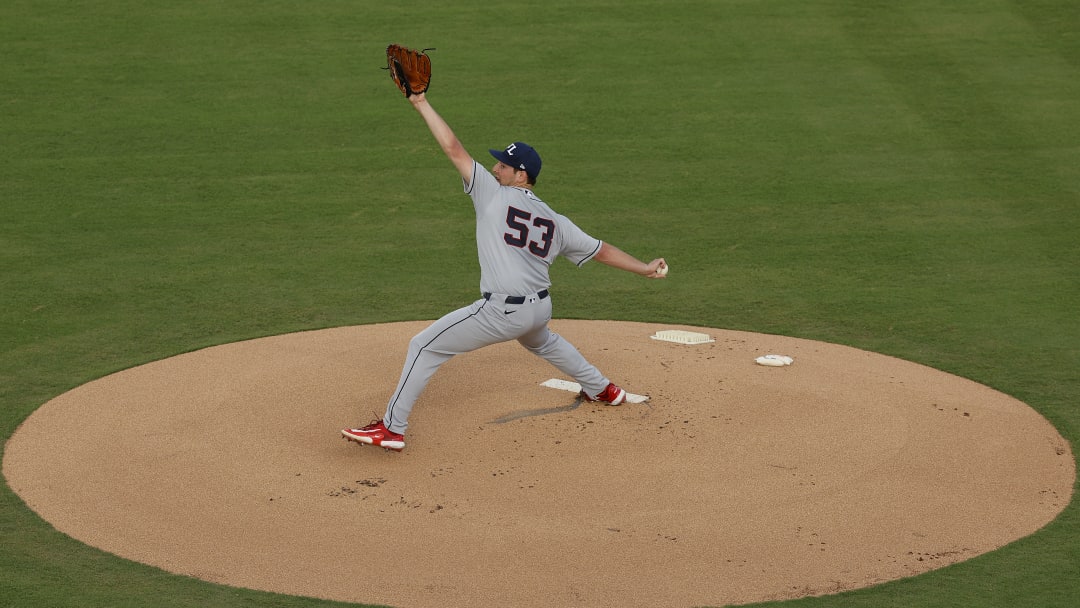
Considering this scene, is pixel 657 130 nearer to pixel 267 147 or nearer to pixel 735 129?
pixel 735 129

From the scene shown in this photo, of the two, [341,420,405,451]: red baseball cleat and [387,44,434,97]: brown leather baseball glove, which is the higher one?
[387,44,434,97]: brown leather baseball glove

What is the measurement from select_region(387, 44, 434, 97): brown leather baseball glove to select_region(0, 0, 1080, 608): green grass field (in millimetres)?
3063

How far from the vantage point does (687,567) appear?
6.34 m

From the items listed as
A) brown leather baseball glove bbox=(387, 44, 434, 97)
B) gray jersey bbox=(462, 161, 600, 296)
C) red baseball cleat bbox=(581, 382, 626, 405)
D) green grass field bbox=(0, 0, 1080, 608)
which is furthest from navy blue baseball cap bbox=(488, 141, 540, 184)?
green grass field bbox=(0, 0, 1080, 608)

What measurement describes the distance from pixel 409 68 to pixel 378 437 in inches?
84.3

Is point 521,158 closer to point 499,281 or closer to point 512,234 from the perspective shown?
point 512,234

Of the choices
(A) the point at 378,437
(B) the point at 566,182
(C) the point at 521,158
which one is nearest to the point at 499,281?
(C) the point at 521,158

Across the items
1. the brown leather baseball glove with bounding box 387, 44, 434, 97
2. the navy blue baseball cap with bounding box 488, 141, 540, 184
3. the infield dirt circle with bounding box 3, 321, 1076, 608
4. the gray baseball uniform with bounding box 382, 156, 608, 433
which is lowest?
the infield dirt circle with bounding box 3, 321, 1076, 608

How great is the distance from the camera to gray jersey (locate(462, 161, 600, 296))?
7.66m

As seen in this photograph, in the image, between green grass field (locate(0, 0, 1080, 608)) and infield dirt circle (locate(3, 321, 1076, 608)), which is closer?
infield dirt circle (locate(3, 321, 1076, 608))

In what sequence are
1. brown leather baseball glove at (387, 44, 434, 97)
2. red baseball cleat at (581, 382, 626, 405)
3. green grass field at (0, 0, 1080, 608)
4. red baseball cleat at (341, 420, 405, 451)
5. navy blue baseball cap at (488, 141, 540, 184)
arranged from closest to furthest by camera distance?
brown leather baseball glove at (387, 44, 434, 97) → red baseball cleat at (341, 420, 405, 451) → navy blue baseball cap at (488, 141, 540, 184) → red baseball cleat at (581, 382, 626, 405) → green grass field at (0, 0, 1080, 608)

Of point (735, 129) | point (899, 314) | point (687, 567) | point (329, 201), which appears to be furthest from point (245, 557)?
point (735, 129)

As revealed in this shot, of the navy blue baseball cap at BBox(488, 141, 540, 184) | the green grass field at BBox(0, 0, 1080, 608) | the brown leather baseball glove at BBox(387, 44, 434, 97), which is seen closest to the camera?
the brown leather baseball glove at BBox(387, 44, 434, 97)

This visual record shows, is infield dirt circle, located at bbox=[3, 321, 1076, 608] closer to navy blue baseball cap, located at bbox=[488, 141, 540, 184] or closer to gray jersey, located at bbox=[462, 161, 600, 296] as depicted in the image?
gray jersey, located at bbox=[462, 161, 600, 296]
